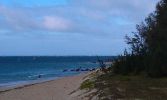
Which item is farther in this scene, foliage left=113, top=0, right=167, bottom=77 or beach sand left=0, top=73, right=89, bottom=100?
foliage left=113, top=0, right=167, bottom=77

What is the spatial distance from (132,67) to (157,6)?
5761 millimetres

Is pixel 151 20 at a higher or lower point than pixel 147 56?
higher

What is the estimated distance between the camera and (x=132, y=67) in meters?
45.6

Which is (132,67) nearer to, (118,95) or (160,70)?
(160,70)

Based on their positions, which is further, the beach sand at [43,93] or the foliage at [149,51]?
the foliage at [149,51]

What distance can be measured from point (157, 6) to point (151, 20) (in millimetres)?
4302

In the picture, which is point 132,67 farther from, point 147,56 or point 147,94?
point 147,94

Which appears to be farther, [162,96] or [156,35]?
[156,35]

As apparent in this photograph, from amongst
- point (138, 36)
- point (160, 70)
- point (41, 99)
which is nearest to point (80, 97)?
point (41, 99)

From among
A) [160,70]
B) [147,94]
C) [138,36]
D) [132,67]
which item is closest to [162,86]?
[147,94]

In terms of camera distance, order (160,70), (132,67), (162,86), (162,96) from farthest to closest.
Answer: (132,67), (160,70), (162,86), (162,96)

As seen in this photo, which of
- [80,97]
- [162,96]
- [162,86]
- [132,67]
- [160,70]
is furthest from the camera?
[132,67]

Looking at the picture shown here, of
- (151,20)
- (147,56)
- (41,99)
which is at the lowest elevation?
(41,99)

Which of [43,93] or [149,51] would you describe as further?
[149,51]
